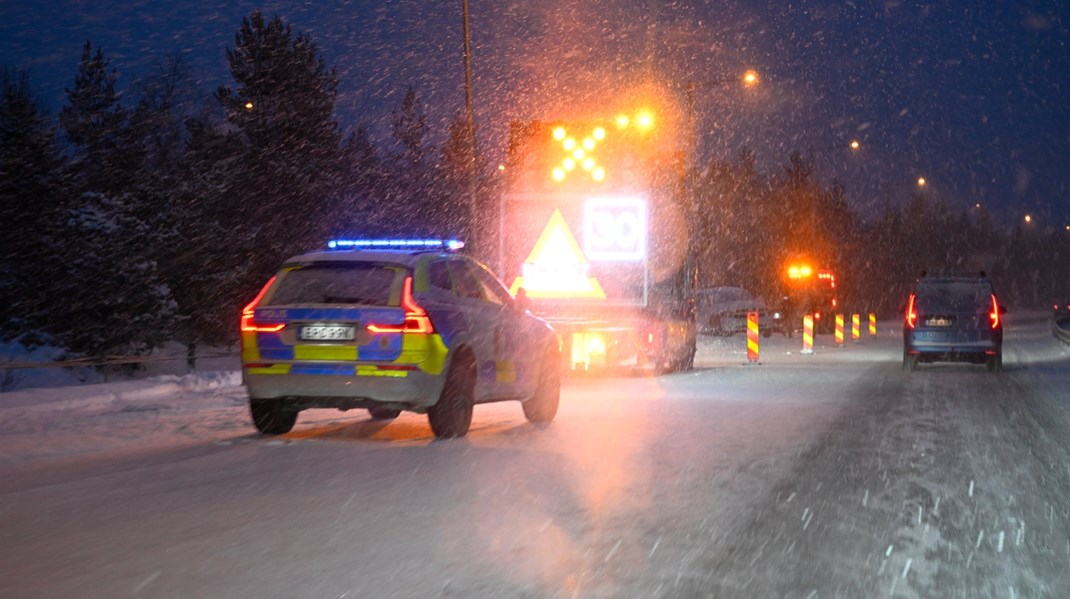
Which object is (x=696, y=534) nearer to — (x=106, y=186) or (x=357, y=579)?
(x=357, y=579)

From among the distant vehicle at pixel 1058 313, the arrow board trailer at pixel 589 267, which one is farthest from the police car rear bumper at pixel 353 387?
the distant vehicle at pixel 1058 313

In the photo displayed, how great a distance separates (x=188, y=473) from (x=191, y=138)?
44.0 m

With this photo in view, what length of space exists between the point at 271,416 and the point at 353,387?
1.31 m

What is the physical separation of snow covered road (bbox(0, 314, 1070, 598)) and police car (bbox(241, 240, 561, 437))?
17.8 inches

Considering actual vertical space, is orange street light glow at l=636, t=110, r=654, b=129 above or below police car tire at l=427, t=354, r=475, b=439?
above

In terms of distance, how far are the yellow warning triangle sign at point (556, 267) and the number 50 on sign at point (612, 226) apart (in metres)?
0.26

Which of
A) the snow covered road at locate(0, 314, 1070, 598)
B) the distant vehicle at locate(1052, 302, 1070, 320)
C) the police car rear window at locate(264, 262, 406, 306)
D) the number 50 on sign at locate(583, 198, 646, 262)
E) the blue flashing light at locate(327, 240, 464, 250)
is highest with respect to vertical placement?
the number 50 on sign at locate(583, 198, 646, 262)

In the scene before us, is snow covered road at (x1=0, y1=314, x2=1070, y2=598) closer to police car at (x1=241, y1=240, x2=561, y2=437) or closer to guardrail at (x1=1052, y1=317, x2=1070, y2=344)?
police car at (x1=241, y1=240, x2=561, y2=437)

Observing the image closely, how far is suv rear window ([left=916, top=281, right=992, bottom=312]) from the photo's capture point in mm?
→ 23703

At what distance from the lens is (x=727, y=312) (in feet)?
153

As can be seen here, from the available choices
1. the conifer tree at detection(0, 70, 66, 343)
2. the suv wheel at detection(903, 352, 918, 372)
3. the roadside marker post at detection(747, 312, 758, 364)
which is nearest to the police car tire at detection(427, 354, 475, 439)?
the suv wheel at detection(903, 352, 918, 372)

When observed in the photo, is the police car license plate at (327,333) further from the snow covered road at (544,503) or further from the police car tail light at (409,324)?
the snow covered road at (544,503)

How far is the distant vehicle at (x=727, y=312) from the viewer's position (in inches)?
1826

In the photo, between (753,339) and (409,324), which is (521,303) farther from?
(753,339)
